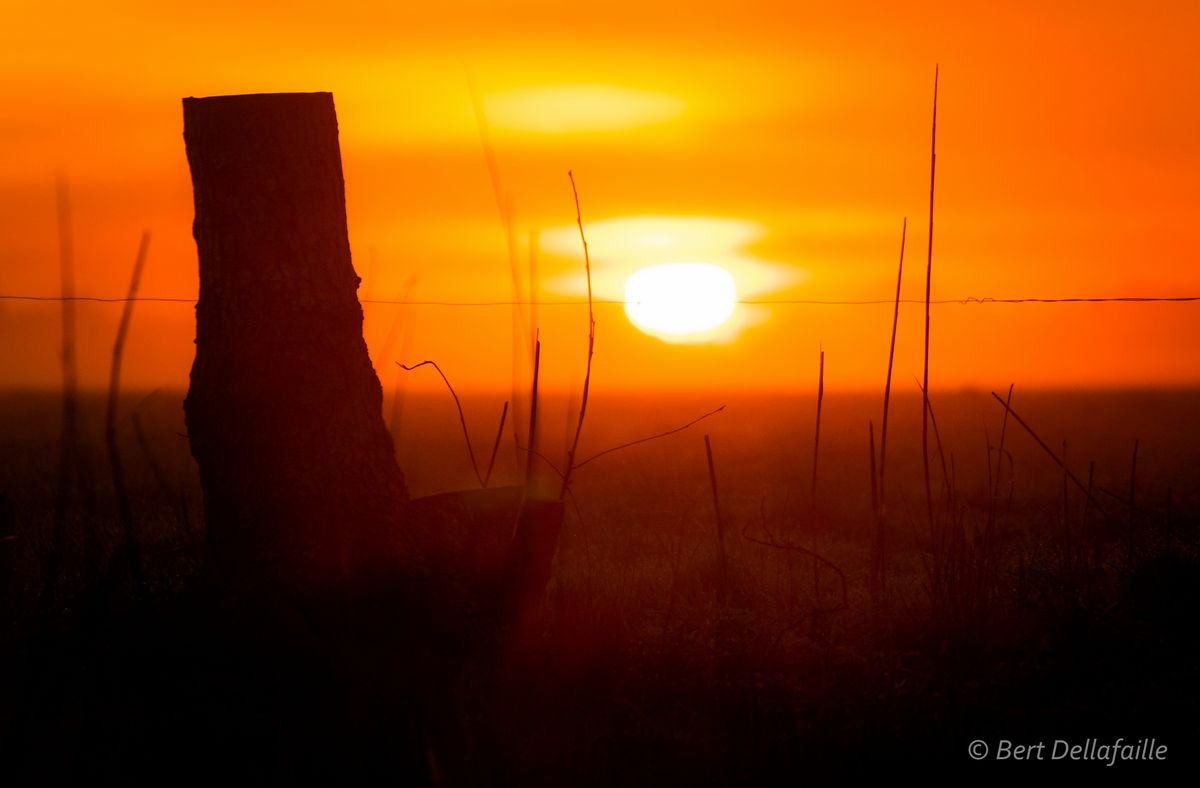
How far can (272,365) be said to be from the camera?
136 inches

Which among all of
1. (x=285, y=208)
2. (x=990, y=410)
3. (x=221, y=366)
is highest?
(x=285, y=208)

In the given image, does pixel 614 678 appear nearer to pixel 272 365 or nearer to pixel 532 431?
pixel 532 431

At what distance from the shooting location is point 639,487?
12.0m

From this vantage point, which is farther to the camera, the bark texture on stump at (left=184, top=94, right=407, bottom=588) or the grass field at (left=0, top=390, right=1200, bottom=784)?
the bark texture on stump at (left=184, top=94, right=407, bottom=588)

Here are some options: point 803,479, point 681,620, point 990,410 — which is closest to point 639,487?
point 803,479

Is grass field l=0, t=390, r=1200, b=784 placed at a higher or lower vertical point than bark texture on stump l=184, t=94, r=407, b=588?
lower

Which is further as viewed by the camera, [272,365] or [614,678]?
[614,678]

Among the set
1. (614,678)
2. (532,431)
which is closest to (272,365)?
(532,431)

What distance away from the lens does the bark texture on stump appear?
343cm

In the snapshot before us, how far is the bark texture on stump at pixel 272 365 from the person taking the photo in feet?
11.3

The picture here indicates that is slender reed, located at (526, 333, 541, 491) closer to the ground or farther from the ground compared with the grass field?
farther from the ground

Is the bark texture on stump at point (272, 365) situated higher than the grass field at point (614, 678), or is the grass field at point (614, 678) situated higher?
the bark texture on stump at point (272, 365)

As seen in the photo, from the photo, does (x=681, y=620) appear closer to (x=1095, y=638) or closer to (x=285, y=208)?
(x=1095, y=638)

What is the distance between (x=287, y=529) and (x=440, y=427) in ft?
98.1
